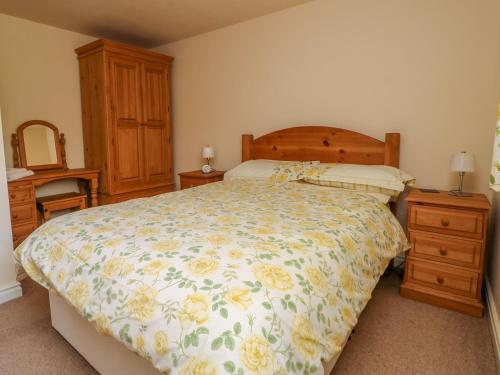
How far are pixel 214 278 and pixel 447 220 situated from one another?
1.71 meters

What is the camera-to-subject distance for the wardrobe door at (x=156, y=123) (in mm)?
3865

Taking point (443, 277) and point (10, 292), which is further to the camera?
point (10, 292)

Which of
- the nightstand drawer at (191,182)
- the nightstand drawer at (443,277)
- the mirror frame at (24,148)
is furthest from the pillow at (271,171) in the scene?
the mirror frame at (24,148)

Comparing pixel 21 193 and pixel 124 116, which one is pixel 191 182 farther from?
pixel 21 193

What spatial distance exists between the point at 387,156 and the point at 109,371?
7.72ft

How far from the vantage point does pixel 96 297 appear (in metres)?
1.20

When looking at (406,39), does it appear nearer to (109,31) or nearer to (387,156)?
(387,156)

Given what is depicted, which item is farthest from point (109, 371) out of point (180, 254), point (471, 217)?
point (471, 217)

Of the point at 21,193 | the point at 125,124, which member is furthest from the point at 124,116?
the point at 21,193

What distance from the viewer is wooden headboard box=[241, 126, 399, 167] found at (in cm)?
267

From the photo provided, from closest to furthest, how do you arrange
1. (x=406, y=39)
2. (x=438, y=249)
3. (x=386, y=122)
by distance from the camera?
(x=438, y=249) < (x=406, y=39) < (x=386, y=122)

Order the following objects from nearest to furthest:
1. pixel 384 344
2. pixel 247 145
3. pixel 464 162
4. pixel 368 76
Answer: pixel 384 344 < pixel 464 162 < pixel 368 76 < pixel 247 145

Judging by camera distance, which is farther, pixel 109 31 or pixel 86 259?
pixel 109 31

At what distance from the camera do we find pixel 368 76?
276 cm
